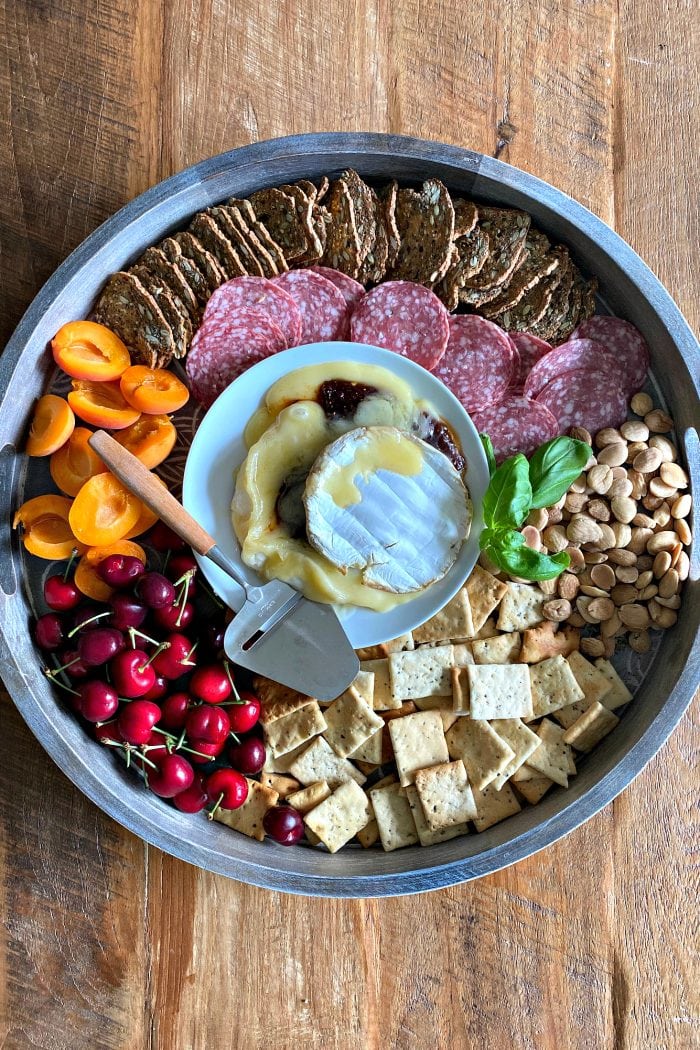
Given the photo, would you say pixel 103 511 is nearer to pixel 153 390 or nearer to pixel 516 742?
pixel 153 390

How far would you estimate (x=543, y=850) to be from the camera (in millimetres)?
2027

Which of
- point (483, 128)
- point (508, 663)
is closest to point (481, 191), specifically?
point (483, 128)

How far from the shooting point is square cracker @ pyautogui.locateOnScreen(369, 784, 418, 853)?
77.2 inches

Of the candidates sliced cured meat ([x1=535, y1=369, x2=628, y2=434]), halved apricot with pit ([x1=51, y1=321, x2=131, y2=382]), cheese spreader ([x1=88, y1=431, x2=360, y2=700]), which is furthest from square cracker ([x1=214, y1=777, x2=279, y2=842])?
sliced cured meat ([x1=535, y1=369, x2=628, y2=434])

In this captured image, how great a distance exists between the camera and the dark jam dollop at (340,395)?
1.87 meters

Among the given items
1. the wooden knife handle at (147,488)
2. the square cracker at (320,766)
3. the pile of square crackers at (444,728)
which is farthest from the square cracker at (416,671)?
the wooden knife handle at (147,488)

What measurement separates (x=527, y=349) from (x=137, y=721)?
127 centimetres

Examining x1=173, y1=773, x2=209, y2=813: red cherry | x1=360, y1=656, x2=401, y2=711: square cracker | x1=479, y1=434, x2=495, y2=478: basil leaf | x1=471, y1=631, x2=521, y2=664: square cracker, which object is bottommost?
x1=173, y1=773, x2=209, y2=813: red cherry

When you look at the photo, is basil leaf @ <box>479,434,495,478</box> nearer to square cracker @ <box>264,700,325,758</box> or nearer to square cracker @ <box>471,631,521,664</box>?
square cracker @ <box>471,631,521,664</box>

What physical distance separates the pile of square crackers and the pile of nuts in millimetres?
101

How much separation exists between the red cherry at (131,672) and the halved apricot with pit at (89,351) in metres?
0.64

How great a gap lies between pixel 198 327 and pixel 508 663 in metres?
1.10

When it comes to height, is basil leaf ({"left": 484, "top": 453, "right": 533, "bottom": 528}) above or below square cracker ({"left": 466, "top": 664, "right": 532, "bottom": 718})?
above

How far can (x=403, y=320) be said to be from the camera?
195 centimetres
